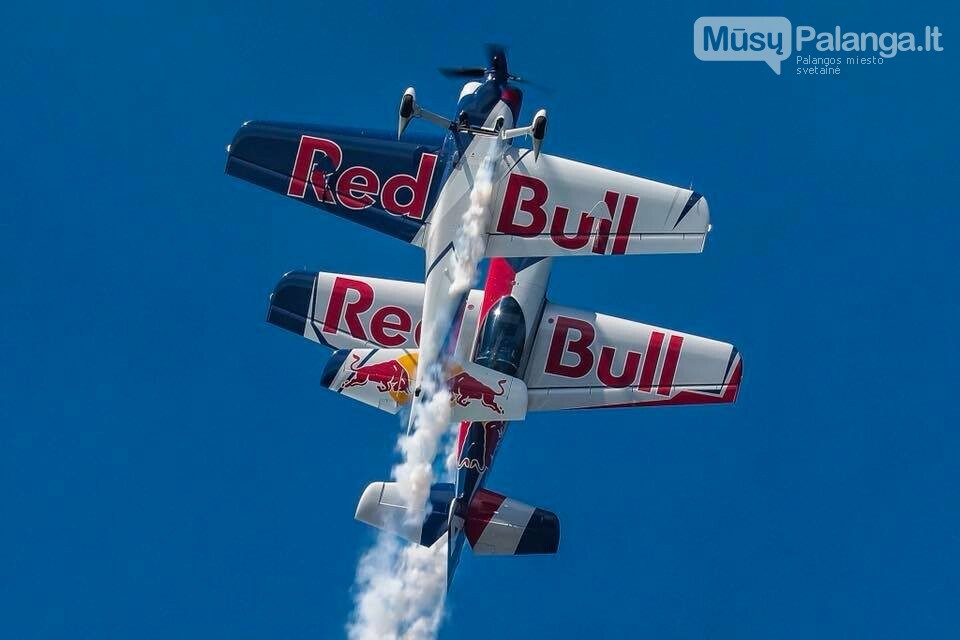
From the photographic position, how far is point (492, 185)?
37.0m

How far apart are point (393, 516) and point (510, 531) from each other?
2935 millimetres

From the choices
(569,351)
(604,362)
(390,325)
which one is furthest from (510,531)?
(390,325)

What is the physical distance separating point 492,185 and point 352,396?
7.73 metres

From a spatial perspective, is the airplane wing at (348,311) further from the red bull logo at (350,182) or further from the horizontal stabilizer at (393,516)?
the horizontal stabilizer at (393,516)

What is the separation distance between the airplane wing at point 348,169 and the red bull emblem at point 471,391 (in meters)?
6.50

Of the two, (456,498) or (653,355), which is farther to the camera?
(653,355)

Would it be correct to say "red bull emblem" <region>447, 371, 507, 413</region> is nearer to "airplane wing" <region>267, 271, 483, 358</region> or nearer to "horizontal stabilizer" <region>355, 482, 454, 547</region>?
"horizontal stabilizer" <region>355, 482, 454, 547</region>

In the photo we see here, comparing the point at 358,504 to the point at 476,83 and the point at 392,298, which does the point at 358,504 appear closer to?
the point at 392,298

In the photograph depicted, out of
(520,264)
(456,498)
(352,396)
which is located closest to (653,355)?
(520,264)

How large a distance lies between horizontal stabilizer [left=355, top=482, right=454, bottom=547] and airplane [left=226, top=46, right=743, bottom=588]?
1811mm

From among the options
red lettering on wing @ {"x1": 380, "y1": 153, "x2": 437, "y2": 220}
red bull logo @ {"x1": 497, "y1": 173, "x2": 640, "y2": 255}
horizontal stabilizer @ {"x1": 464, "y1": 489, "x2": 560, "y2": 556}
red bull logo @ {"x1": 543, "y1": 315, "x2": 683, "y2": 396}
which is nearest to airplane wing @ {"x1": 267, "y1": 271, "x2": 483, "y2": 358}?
red lettering on wing @ {"x1": 380, "y1": 153, "x2": 437, "y2": 220}

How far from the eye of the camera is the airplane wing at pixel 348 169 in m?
37.7

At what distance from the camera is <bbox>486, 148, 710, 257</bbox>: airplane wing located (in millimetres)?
37188

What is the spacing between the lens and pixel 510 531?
34812 millimetres
